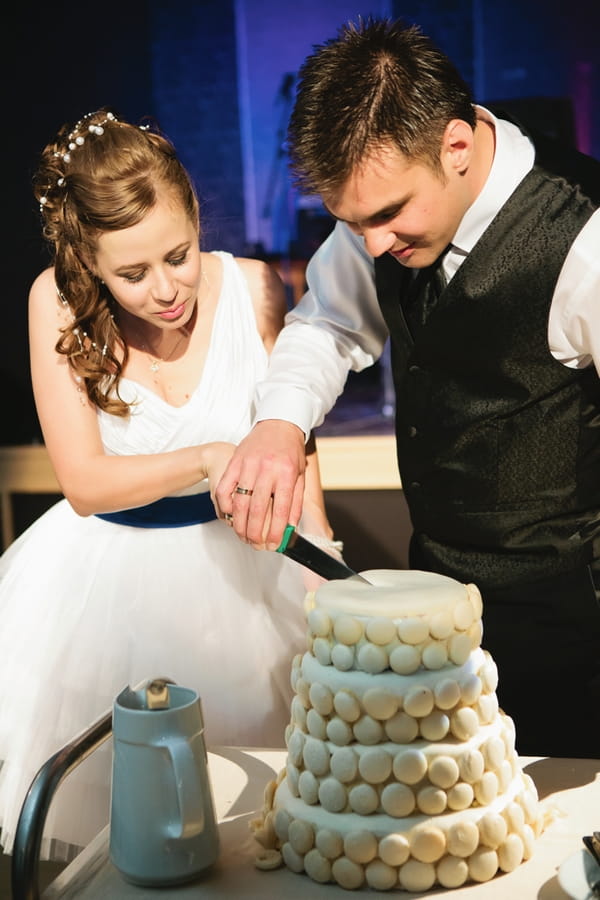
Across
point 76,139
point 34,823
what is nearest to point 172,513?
point 76,139

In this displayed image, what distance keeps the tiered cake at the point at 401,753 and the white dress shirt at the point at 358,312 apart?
1.87 ft

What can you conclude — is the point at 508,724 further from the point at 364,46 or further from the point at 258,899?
the point at 364,46

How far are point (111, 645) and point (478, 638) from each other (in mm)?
1030

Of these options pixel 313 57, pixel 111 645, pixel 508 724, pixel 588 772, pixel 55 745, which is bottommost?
pixel 55 745

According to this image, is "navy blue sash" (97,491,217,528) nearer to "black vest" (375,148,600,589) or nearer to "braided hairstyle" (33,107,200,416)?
"braided hairstyle" (33,107,200,416)

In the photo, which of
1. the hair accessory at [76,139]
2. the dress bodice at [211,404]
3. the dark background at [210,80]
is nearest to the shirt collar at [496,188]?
the dress bodice at [211,404]

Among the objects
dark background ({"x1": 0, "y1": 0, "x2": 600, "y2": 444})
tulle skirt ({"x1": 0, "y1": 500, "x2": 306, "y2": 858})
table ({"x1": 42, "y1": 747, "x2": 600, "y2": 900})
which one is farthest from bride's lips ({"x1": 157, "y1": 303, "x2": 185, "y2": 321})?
dark background ({"x1": 0, "y1": 0, "x2": 600, "y2": 444})

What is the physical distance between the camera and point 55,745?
1860mm

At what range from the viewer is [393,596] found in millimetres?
982

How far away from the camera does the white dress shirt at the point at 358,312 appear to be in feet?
4.59

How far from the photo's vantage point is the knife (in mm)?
1150

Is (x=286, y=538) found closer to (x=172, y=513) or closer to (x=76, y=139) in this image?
(x=172, y=513)

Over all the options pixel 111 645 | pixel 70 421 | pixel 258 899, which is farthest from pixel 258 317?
pixel 258 899

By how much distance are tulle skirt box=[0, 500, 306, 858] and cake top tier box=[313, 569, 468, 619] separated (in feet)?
2.63
